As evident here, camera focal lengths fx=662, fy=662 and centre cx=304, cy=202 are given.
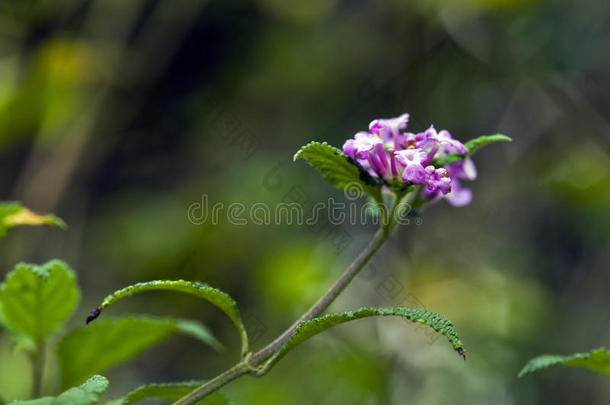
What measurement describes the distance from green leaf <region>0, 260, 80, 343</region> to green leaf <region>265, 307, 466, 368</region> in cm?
38

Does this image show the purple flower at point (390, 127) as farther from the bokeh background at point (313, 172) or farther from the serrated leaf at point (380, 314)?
the bokeh background at point (313, 172)

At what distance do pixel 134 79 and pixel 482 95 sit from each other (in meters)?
1.60

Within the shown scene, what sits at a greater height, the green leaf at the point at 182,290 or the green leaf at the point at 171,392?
the green leaf at the point at 182,290

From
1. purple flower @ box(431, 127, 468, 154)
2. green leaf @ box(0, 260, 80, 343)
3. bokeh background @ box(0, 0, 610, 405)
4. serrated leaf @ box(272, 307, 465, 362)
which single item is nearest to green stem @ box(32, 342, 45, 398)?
green leaf @ box(0, 260, 80, 343)

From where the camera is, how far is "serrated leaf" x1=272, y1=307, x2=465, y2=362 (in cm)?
73

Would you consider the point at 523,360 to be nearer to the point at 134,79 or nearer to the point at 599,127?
the point at 599,127

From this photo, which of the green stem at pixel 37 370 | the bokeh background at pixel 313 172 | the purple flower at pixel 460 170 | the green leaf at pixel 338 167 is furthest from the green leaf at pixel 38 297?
the bokeh background at pixel 313 172

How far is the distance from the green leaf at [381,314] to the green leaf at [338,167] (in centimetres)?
23

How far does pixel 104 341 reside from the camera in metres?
1.06

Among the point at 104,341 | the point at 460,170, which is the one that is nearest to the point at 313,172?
the point at 460,170

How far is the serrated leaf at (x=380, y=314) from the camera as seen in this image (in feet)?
2.41

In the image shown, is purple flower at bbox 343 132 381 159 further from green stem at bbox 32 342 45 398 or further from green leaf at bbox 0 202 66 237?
green stem at bbox 32 342 45 398

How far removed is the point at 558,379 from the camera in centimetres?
249

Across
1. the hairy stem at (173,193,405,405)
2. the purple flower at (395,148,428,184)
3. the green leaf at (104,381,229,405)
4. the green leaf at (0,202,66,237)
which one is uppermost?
the green leaf at (0,202,66,237)
